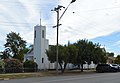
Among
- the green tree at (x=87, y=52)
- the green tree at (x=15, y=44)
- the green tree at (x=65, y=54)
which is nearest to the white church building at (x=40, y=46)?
the green tree at (x=65, y=54)

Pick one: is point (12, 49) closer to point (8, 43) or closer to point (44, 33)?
point (8, 43)

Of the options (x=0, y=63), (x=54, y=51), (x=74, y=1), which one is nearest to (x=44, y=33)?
(x=54, y=51)

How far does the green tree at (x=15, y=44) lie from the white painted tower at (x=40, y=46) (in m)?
19.9

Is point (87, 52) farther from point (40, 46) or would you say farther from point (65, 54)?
point (40, 46)

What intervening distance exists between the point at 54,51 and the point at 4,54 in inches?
1290

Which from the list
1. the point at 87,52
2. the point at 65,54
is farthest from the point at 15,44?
the point at 65,54

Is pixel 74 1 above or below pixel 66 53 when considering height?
above

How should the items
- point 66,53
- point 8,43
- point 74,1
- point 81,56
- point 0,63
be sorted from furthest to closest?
point 8,43, point 81,56, point 66,53, point 0,63, point 74,1

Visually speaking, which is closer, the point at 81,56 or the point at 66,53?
the point at 66,53

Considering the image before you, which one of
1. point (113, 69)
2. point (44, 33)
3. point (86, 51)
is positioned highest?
point (44, 33)

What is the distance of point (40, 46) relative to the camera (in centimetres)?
5769

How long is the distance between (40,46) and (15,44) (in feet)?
75.6

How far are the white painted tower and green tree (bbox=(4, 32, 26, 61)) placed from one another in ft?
65.3

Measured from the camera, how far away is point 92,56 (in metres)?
54.9
